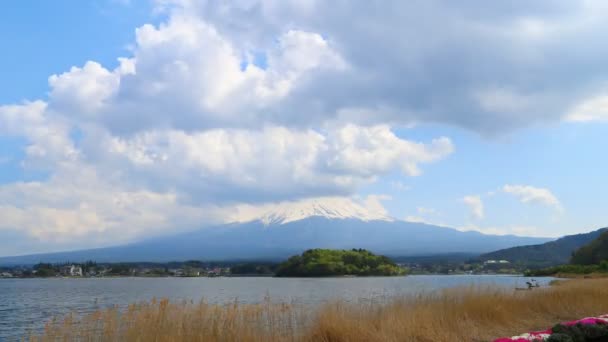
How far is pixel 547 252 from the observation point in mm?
150125

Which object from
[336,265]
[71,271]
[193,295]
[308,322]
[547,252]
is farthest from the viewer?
[547,252]

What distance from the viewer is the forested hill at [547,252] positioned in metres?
139

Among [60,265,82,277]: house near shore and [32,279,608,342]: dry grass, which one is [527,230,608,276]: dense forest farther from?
[60,265,82,277]: house near shore

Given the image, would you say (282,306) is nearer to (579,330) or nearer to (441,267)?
(579,330)

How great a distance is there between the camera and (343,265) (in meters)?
103

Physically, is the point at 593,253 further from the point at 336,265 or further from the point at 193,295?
the point at 193,295

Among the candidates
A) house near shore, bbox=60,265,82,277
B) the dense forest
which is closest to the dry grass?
the dense forest

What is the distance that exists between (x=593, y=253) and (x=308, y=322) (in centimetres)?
8052

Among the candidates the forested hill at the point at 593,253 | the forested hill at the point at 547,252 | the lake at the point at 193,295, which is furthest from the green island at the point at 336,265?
the forested hill at the point at 547,252

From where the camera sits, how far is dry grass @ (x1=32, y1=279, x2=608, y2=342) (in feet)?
30.2

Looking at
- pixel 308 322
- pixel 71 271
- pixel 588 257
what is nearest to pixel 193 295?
pixel 308 322

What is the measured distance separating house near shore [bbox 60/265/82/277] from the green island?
54531mm

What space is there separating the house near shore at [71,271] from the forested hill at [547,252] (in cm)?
10578

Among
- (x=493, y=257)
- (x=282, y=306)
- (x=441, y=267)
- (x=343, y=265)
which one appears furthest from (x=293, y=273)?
(x=282, y=306)
